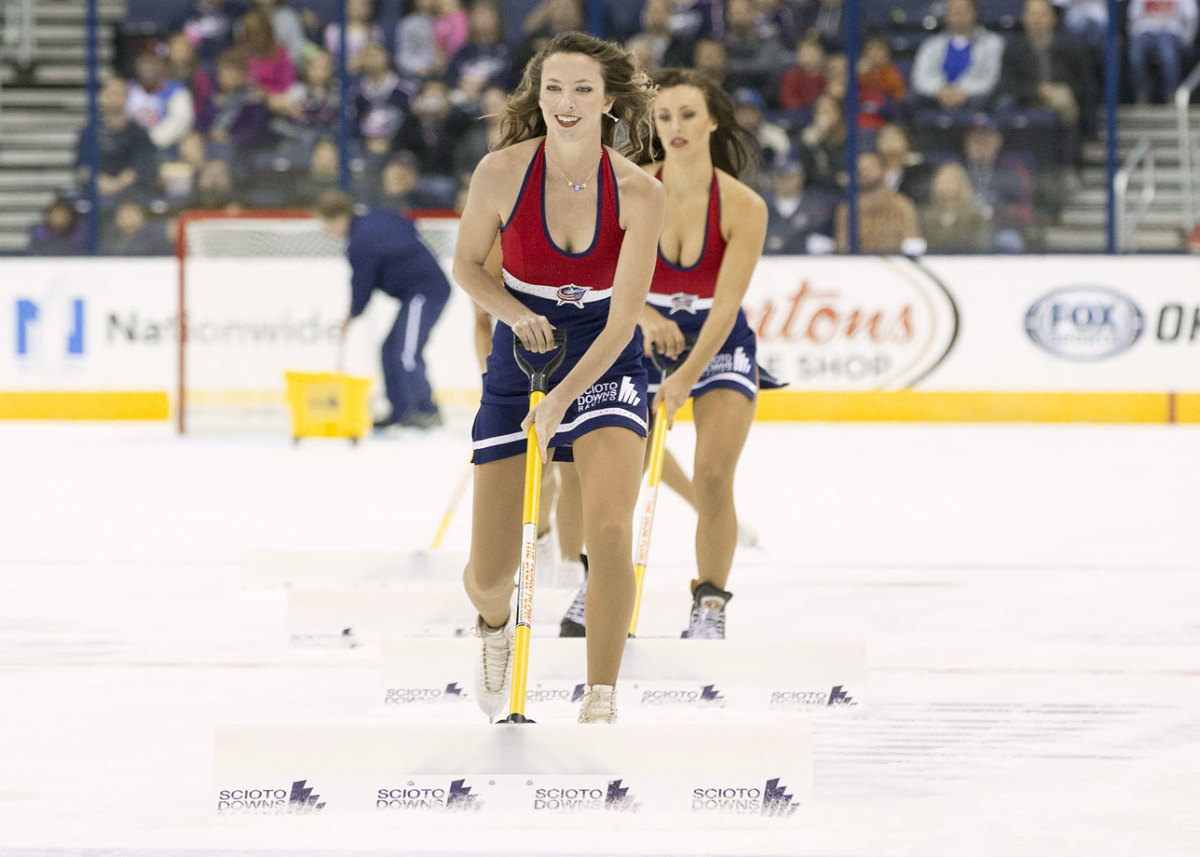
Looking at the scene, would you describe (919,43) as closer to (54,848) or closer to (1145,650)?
(1145,650)

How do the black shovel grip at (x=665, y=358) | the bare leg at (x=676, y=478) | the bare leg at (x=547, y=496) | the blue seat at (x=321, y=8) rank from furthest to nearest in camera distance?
the blue seat at (x=321, y=8), the bare leg at (x=676, y=478), the bare leg at (x=547, y=496), the black shovel grip at (x=665, y=358)

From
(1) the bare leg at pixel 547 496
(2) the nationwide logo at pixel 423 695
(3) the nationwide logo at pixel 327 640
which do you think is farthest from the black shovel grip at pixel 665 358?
(2) the nationwide logo at pixel 423 695

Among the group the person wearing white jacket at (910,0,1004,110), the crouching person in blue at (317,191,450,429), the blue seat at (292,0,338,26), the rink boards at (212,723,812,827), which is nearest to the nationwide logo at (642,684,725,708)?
the rink boards at (212,723,812,827)

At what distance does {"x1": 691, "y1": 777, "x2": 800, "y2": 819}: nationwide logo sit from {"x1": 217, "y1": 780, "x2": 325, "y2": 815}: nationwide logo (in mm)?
632

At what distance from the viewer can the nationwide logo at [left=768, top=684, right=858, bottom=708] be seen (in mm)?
3951

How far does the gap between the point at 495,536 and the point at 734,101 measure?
9.86 meters

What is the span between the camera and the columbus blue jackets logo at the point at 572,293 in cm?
348

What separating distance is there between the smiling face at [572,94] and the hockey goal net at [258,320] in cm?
874

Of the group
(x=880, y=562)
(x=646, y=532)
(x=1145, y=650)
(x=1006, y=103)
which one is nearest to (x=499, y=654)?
(x=646, y=532)

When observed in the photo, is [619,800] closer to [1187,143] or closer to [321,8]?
[1187,143]

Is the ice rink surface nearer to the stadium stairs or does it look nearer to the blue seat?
the stadium stairs

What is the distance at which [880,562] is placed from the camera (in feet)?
21.1

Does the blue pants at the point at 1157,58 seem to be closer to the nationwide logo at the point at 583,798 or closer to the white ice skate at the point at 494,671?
the white ice skate at the point at 494,671

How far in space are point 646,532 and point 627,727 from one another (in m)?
1.49
